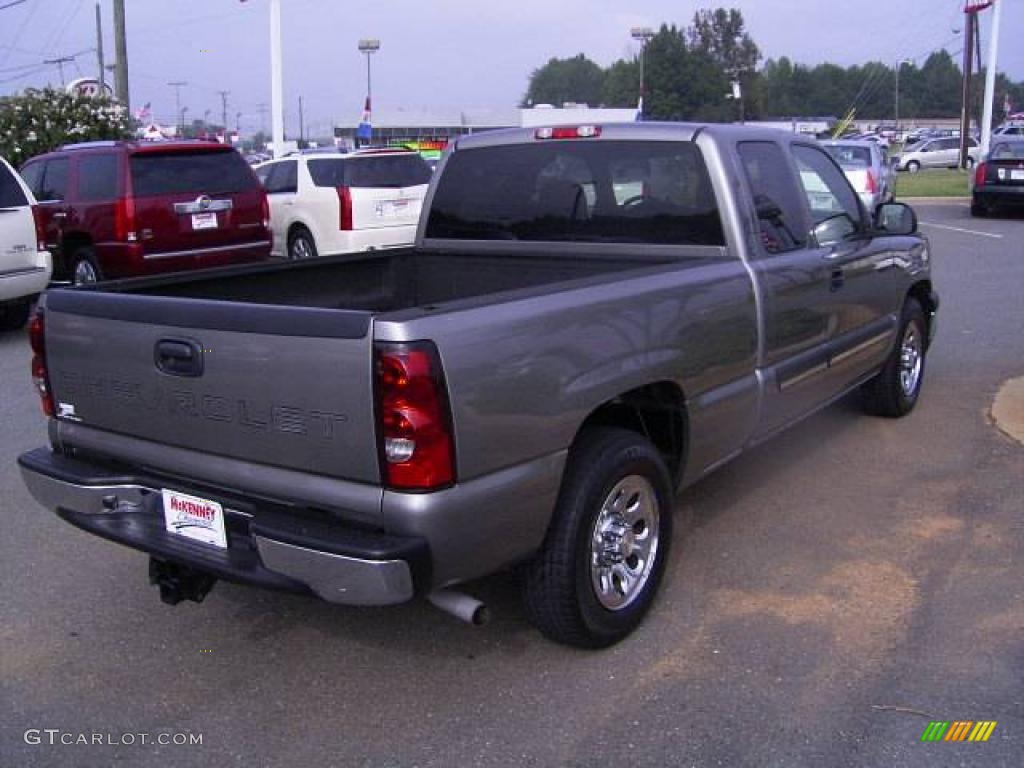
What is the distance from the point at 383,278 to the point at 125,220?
21.8 ft

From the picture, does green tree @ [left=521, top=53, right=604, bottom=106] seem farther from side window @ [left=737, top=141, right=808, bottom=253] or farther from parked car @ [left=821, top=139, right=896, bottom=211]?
side window @ [left=737, top=141, right=808, bottom=253]

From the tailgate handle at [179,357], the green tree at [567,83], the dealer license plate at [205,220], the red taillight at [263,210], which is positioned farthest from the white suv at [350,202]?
the green tree at [567,83]

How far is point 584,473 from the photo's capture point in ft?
11.6

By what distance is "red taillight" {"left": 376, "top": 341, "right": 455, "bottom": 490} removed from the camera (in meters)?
2.91

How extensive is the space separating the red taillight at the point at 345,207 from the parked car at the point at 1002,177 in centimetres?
1369

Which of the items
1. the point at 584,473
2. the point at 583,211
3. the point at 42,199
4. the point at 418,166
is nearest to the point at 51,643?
the point at 584,473

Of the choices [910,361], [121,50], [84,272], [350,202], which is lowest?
[910,361]

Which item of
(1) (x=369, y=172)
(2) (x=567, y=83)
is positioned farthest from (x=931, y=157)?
(2) (x=567, y=83)

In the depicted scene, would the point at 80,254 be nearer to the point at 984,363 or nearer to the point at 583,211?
the point at 583,211

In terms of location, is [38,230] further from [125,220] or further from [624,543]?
[624,543]

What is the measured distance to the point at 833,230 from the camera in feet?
17.6

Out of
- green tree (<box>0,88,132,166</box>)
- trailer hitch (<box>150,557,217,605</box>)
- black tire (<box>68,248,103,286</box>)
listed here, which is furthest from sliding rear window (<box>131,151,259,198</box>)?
green tree (<box>0,88,132,166</box>)

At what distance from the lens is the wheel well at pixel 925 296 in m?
6.66
